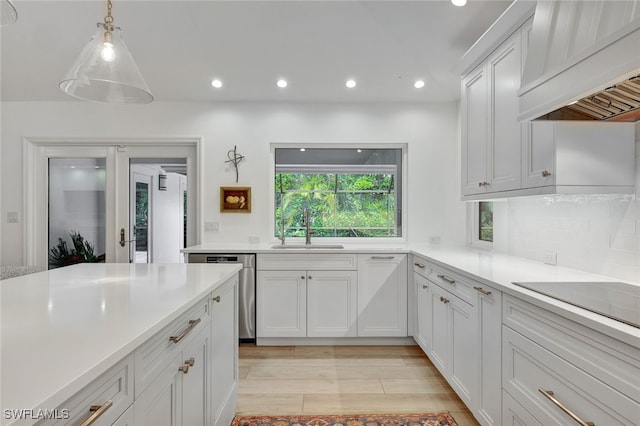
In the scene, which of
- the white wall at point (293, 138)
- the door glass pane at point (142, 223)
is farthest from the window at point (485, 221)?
the door glass pane at point (142, 223)

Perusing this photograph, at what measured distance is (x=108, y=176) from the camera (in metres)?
3.67

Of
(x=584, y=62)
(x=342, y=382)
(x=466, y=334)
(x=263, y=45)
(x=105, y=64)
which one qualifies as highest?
(x=263, y=45)

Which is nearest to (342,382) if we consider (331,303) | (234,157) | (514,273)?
(331,303)

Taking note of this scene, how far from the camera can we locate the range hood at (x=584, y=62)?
3.55ft

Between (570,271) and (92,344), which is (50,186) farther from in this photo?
(570,271)

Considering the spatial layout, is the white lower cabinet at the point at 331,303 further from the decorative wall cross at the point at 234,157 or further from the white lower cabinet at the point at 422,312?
the decorative wall cross at the point at 234,157

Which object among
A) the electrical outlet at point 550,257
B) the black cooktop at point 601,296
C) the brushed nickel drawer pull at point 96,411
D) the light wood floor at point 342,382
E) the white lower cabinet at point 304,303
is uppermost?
the electrical outlet at point 550,257

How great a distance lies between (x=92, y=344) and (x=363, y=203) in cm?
318

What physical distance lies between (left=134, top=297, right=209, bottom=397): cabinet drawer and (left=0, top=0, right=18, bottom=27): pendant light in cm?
138

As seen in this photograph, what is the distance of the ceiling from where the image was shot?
2416 millimetres

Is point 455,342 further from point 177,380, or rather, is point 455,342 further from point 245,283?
point 245,283

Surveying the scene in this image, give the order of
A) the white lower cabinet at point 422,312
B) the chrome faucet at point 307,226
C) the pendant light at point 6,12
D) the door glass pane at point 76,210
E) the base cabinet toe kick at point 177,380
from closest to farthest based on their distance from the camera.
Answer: the base cabinet toe kick at point 177,380, the pendant light at point 6,12, the white lower cabinet at point 422,312, the chrome faucet at point 307,226, the door glass pane at point 76,210

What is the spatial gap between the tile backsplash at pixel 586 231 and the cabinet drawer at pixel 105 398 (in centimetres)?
214

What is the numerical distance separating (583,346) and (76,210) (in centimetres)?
442
